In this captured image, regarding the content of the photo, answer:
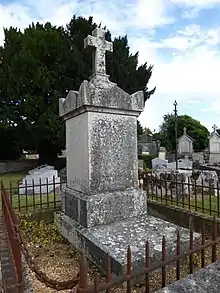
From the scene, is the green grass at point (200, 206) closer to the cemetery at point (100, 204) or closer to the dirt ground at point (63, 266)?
the cemetery at point (100, 204)

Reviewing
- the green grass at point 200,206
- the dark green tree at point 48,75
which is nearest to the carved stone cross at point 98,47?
the green grass at point 200,206

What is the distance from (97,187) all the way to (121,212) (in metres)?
0.53

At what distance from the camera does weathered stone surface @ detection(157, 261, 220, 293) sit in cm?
187

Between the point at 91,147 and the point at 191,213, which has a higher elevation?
the point at 91,147

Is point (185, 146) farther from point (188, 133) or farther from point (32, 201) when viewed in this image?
point (32, 201)

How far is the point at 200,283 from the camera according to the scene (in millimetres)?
1958

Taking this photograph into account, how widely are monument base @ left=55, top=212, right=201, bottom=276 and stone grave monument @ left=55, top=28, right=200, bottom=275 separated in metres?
0.01

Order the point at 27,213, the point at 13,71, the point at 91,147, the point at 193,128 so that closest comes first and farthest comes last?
the point at 91,147
the point at 27,213
the point at 13,71
the point at 193,128

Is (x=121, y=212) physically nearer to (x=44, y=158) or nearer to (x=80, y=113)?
(x=80, y=113)

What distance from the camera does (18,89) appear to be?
1642cm

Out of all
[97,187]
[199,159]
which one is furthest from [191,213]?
[199,159]

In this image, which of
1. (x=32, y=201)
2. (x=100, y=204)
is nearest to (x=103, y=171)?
(x=100, y=204)

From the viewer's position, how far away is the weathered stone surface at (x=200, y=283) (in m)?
1.87

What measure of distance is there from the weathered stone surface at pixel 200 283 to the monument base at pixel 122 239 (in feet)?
3.04
